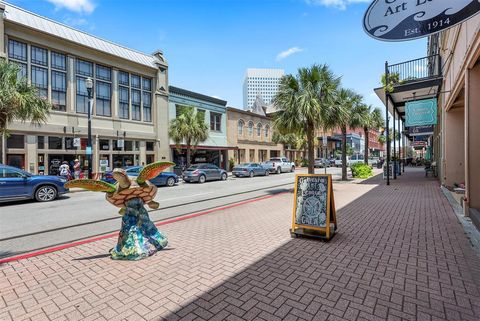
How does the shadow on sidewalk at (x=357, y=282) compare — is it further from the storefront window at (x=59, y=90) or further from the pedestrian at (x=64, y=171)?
the storefront window at (x=59, y=90)

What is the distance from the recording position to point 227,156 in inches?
1257

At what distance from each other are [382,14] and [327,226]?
3834 millimetres

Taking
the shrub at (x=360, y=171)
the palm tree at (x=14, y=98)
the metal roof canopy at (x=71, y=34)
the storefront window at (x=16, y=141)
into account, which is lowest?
the shrub at (x=360, y=171)

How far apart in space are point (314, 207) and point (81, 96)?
2038 cm

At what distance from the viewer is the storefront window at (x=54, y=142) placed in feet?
58.4

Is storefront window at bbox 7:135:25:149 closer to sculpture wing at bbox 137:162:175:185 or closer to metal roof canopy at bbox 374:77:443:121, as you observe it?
sculpture wing at bbox 137:162:175:185

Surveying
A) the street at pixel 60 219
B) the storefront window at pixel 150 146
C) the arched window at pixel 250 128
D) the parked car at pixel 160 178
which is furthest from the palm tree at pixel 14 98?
the arched window at pixel 250 128

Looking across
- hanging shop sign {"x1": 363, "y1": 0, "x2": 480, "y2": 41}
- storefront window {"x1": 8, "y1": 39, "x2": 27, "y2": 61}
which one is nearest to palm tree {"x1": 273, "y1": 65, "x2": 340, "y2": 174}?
hanging shop sign {"x1": 363, "y1": 0, "x2": 480, "y2": 41}

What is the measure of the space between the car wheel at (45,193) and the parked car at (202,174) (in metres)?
9.04

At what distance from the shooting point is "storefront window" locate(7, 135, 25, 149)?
15.9m

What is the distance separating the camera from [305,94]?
1223 cm

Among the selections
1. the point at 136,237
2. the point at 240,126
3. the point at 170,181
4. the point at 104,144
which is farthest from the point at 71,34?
the point at 136,237

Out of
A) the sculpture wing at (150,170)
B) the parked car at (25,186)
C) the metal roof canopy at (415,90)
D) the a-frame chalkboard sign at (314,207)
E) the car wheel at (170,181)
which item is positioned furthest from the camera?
the car wheel at (170,181)

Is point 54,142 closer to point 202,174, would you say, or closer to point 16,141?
point 16,141
